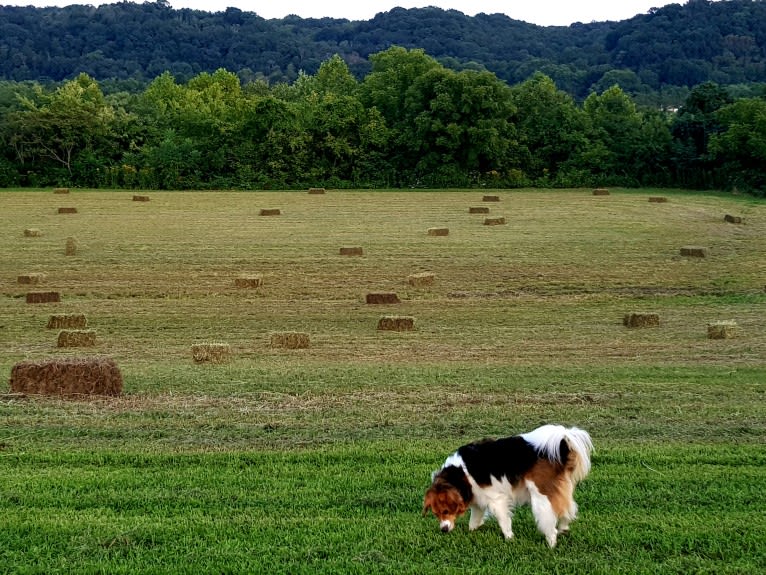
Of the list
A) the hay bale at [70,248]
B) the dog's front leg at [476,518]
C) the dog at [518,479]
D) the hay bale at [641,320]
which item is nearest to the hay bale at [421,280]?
the hay bale at [641,320]

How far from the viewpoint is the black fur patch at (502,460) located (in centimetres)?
Result: 805

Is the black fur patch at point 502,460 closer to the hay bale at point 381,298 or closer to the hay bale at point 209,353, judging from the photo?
the hay bale at point 209,353

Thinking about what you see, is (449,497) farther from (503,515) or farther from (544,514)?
(544,514)

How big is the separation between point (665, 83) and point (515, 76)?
26.0 metres

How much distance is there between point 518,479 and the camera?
8.05m

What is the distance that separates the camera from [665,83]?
16475 centimetres

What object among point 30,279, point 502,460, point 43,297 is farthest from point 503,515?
point 30,279

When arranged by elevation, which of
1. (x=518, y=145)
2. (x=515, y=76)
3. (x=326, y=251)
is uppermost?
→ (x=515, y=76)

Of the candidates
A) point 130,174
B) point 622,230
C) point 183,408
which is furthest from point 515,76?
point 183,408

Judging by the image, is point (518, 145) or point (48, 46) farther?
point (48, 46)

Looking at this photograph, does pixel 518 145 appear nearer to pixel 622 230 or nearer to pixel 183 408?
pixel 622 230

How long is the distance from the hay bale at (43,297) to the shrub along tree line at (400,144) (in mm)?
38167

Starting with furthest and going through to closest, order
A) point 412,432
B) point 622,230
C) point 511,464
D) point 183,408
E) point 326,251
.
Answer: point 622,230
point 326,251
point 183,408
point 412,432
point 511,464

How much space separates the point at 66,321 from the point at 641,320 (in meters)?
14.4
